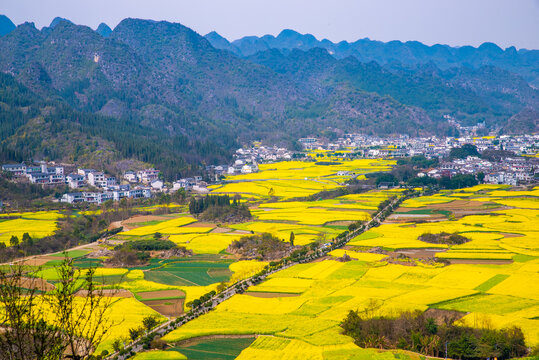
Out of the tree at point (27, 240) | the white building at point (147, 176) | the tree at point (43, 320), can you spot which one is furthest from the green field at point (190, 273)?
the white building at point (147, 176)

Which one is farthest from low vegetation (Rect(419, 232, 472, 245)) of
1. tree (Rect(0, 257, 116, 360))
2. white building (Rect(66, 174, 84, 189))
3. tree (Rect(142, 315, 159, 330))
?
white building (Rect(66, 174, 84, 189))

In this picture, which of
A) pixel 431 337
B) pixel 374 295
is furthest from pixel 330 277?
pixel 431 337

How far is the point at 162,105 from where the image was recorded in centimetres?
13775

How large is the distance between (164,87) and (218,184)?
77573 millimetres

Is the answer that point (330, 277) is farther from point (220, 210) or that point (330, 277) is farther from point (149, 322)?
point (220, 210)

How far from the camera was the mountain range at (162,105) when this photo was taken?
8781 cm

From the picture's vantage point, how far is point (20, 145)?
8225cm

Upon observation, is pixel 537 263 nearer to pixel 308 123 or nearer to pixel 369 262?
pixel 369 262

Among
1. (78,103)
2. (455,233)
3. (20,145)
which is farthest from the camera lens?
(78,103)

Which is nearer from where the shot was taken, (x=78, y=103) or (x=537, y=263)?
(x=537, y=263)

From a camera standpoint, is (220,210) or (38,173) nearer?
(220,210)

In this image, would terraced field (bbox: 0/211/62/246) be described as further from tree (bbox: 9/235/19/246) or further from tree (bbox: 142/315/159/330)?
tree (bbox: 142/315/159/330)

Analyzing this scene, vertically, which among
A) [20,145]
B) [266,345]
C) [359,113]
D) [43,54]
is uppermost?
[43,54]

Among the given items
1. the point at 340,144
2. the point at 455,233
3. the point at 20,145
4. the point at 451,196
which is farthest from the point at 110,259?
the point at 340,144
